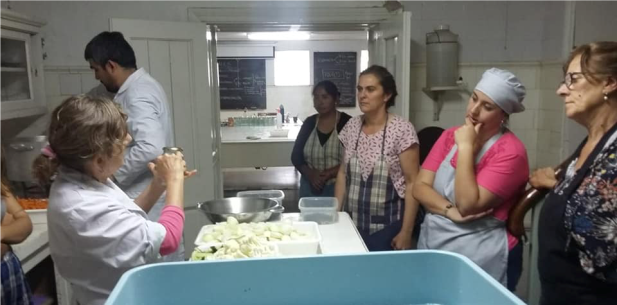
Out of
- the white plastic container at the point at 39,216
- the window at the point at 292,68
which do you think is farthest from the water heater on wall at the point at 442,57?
the window at the point at 292,68

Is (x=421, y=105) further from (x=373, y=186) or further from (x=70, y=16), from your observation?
(x=70, y=16)

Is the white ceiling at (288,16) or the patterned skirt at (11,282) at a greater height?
the white ceiling at (288,16)

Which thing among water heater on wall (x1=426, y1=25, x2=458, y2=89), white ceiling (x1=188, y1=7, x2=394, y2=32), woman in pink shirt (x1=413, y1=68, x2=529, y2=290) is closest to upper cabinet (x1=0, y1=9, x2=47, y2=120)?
white ceiling (x1=188, y1=7, x2=394, y2=32)

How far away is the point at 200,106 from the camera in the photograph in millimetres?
3088

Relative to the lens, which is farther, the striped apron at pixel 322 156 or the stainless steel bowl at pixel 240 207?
the striped apron at pixel 322 156

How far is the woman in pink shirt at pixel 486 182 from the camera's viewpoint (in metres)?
1.49

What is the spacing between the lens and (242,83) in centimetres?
785

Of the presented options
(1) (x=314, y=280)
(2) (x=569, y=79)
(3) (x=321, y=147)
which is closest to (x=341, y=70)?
(3) (x=321, y=147)

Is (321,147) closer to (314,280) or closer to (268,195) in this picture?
(268,195)

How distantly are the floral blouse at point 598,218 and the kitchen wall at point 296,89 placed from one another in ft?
22.2

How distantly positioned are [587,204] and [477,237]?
0.47 meters

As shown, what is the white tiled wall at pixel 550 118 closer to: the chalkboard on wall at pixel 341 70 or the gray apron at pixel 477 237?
the gray apron at pixel 477 237

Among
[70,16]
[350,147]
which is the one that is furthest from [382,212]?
[70,16]

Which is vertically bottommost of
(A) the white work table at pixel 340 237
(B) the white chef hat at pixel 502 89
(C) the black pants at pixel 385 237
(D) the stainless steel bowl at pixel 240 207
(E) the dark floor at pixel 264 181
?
(E) the dark floor at pixel 264 181
